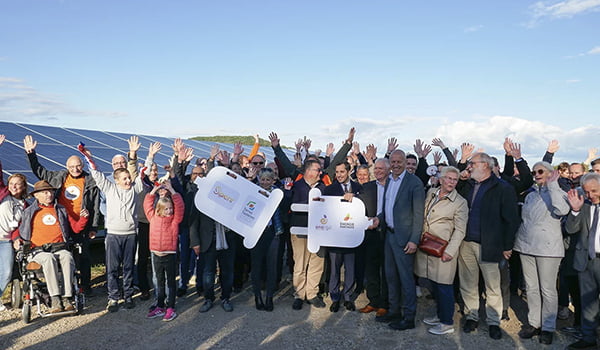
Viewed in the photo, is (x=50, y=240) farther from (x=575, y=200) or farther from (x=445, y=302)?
(x=575, y=200)

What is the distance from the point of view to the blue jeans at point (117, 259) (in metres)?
6.76

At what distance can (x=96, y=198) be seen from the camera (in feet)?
24.3

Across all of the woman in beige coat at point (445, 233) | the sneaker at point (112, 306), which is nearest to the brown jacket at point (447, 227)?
the woman in beige coat at point (445, 233)

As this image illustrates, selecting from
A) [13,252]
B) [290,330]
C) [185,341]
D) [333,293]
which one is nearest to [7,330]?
[13,252]

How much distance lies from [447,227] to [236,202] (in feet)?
9.83

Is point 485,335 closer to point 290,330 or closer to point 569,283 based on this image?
point 569,283

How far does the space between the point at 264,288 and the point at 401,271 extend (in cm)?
301

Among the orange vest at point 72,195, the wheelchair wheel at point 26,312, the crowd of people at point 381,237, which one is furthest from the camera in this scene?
the orange vest at point 72,195

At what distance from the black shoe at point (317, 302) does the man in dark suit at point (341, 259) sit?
167 mm

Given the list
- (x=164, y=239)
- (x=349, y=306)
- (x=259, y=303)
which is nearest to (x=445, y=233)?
(x=349, y=306)

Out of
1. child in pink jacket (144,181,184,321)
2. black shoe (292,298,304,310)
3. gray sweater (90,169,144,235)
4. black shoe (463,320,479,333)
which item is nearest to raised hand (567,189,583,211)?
black shoe (463,320,479,333)

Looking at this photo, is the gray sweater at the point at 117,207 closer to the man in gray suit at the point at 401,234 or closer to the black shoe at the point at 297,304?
the black shoe at the point at 297,304

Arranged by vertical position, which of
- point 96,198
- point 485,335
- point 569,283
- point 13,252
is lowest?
point 485,335

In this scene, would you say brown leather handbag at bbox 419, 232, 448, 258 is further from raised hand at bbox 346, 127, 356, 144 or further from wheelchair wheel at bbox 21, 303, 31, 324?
wheelchair wheel at bbox 21, 303, 31, 324
